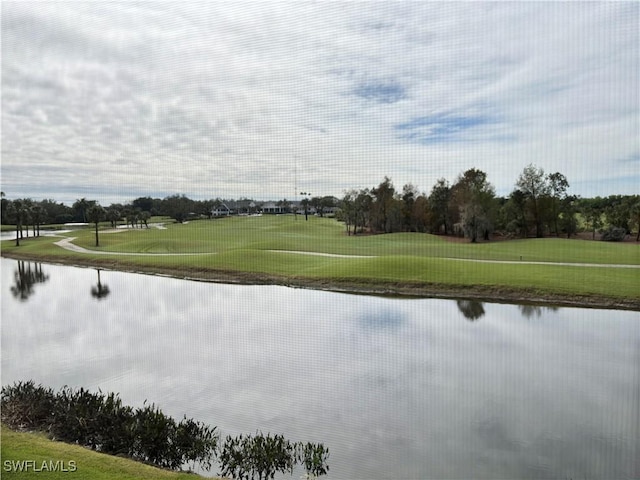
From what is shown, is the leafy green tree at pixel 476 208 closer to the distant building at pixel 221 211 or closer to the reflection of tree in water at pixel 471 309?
the reflection of tree in water at pixel 471 309

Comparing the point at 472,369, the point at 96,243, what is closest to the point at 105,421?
the point at 472,369

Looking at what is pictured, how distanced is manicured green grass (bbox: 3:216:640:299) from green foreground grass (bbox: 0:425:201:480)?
942cm

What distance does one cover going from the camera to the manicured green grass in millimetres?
10906

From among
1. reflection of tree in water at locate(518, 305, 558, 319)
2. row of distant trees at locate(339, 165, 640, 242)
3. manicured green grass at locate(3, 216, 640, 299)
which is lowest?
reflection of tree in water at locate(518, 305, 558, 319)

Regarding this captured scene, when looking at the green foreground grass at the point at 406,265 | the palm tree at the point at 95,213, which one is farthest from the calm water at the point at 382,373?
the palm tree at the point at 95,213

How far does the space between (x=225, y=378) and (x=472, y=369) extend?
127 inches

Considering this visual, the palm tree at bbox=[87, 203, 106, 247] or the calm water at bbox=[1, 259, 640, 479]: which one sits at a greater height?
the palm tree at bbox=[87, 203, 106, 247]

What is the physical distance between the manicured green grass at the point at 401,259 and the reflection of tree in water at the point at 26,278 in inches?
56.4

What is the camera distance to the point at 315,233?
30.0m

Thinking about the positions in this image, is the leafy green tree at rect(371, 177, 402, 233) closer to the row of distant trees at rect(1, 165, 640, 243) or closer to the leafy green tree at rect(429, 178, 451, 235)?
the row of distant trees at rect(1, 165, 640, 243)

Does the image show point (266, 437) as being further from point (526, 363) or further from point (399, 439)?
point (526, 363)

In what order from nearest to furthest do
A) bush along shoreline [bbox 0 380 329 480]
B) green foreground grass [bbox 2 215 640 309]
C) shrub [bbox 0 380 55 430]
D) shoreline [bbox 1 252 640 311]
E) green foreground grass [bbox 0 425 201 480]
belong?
green foreground grass [bbox 0 425 201 480] → bush along shoreline [bbox 0 380 329 480] → shrub [bbox 0 380 55 430] → shoreline [bbox 1 252 640 311] → green foreground grass [bbox 2 215 640 309]

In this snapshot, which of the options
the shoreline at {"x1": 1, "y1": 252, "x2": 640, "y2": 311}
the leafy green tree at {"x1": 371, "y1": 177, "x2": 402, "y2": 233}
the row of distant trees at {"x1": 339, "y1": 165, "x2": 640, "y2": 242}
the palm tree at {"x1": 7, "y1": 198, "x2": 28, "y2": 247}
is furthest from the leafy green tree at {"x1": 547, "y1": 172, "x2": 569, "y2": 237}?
the palm tree at {"x1": 7, "y1": 198, "x2": 28, "y2": 247}

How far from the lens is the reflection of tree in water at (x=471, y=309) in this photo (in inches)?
337
